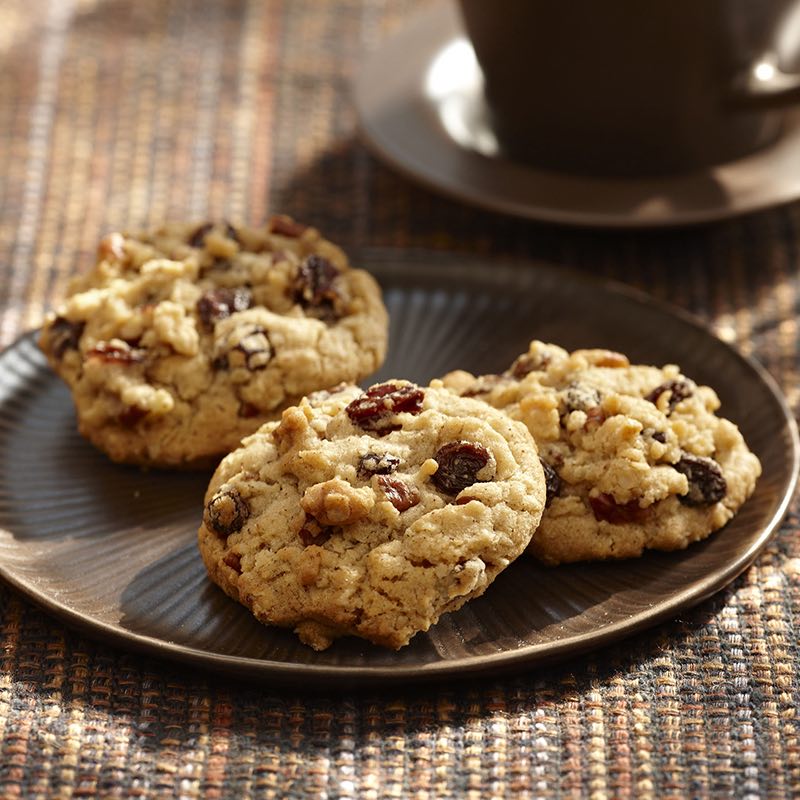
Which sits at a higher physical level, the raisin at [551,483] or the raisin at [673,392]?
the raisin at [673,392]

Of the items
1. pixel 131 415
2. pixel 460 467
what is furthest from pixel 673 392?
pixel 131 415

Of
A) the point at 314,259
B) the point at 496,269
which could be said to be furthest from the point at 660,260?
the point at 314,259

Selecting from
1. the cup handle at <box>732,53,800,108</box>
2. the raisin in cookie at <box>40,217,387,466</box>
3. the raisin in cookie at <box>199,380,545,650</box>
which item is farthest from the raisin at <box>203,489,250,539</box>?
the cup handle at <box>732,53,800,108</box>

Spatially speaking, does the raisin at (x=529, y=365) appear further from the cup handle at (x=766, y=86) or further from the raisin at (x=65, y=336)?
the cup handle at (x=766, y=86)

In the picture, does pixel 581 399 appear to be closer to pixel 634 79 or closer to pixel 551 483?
pixel 551 483

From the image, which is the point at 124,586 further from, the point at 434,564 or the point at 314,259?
the point at 314,259

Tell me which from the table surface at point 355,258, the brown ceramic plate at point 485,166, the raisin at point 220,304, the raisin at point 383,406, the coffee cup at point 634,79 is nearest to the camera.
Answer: the table surface at point 355,258

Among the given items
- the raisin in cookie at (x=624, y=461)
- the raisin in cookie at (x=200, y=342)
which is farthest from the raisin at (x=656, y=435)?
the raisin in cookie at (x=200, y=342)
